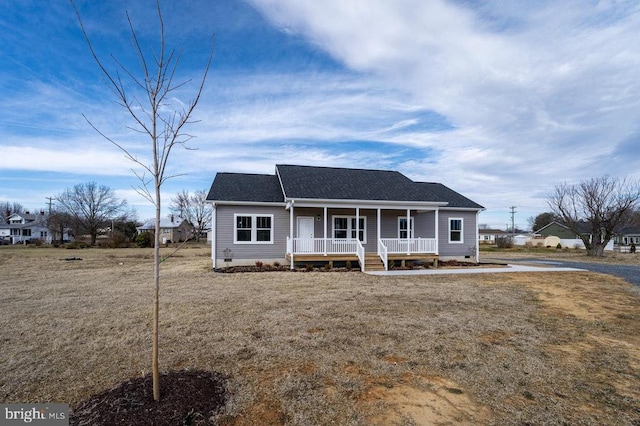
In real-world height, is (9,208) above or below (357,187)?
above

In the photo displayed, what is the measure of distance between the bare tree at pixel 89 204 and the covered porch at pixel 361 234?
129 feet

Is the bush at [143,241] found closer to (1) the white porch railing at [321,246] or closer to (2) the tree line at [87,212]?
(2) the tree line at [87,212]

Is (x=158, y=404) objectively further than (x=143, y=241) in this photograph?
No

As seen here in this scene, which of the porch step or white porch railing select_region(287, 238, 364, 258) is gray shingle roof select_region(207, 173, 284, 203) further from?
A: the porch step

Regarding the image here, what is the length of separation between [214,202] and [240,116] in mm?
4533

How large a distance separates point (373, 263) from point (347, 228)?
8.44 feet

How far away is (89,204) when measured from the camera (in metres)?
43.2

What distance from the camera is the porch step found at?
14398mm

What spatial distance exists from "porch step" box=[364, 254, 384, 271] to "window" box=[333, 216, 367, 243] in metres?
1.60

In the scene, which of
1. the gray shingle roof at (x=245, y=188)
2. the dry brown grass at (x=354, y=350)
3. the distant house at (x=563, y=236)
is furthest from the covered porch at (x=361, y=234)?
the distant house at (x=563, y=236)

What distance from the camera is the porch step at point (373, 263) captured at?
47.2 feet

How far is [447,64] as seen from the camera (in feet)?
43.0
